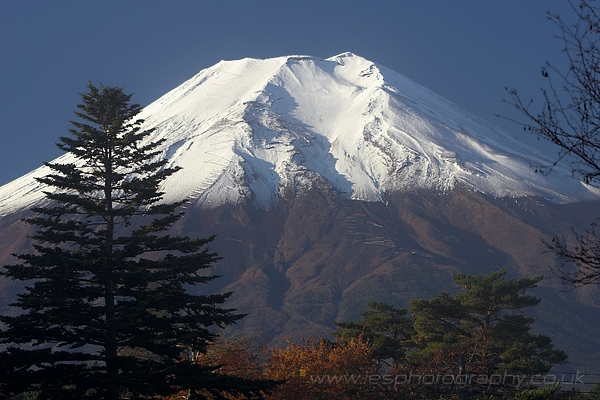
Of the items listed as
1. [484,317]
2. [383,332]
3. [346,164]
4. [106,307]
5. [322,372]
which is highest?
[346,164]

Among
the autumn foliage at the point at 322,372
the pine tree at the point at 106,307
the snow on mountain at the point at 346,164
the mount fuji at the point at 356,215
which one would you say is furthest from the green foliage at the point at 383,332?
the snow on mountain at the point at 346,164

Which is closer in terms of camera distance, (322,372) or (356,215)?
(322,372)

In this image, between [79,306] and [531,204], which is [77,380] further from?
[531,204]

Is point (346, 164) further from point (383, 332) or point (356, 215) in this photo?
point (383, 332)

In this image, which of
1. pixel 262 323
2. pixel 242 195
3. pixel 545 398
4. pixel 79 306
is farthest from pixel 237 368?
pixel 242 195

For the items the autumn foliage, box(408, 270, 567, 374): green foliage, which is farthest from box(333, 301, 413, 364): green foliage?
the autumn foliage

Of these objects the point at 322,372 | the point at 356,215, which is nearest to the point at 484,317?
the point at 322,372

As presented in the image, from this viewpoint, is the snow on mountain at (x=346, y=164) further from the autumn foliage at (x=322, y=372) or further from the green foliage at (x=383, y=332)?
the autumn foliage at (x=322, y=372)
